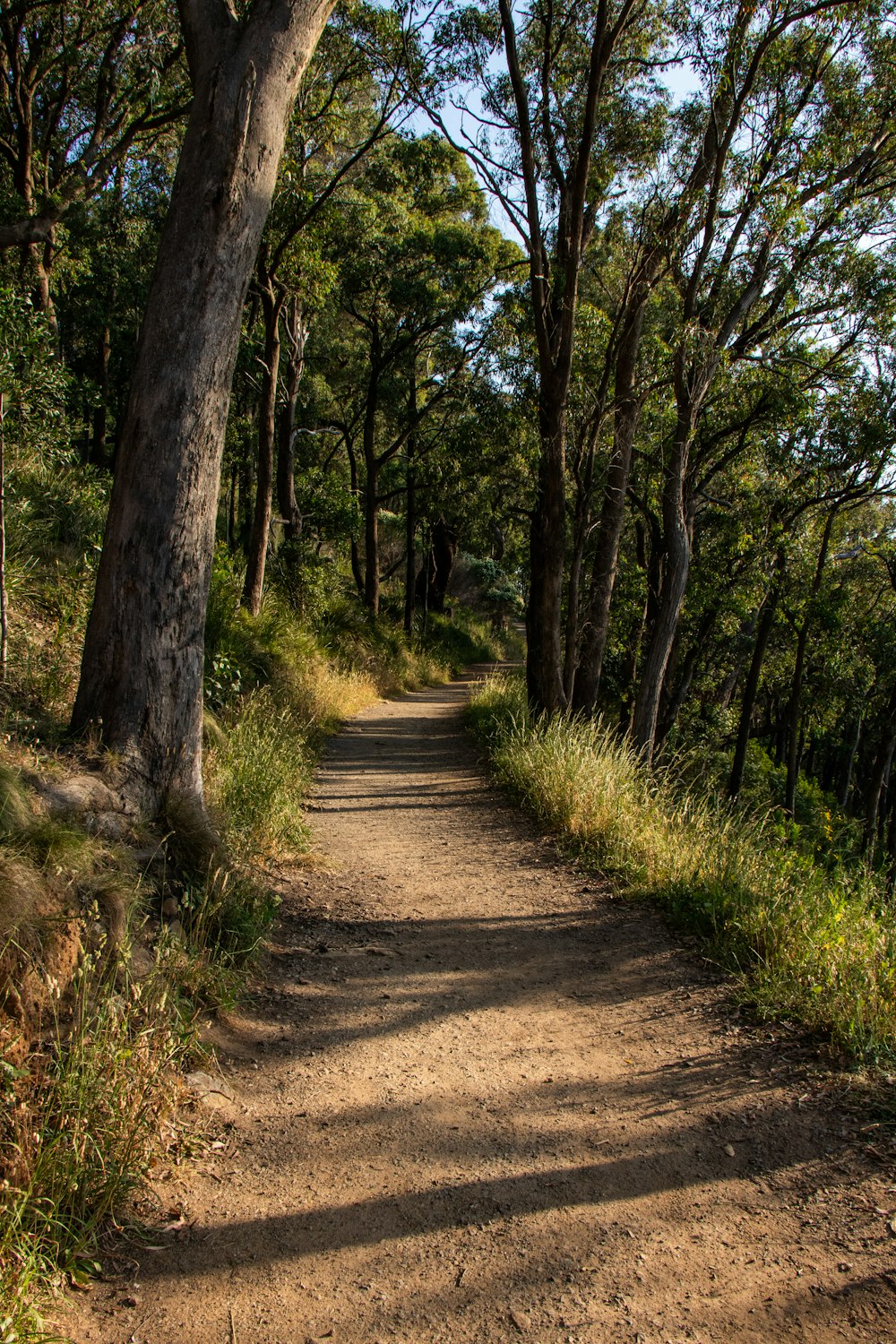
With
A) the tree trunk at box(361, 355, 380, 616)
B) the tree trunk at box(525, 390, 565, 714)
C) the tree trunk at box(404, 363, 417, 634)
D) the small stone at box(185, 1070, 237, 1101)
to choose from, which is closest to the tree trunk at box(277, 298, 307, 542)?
the tree trunk at box(361, 355, 380, 616)

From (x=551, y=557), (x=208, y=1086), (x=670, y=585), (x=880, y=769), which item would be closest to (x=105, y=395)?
(x=551, y=557)

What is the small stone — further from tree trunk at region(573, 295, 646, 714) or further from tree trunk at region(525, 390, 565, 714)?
tree trunk at region(573, 295, 646, 714)

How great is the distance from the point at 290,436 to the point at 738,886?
50.0 feet

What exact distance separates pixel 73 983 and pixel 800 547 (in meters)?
19.0

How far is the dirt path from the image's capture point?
247 centimetres

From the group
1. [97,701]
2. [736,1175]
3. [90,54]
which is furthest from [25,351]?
[90,54]

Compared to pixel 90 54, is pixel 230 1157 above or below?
below

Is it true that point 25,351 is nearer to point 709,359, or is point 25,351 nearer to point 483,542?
point 709,359

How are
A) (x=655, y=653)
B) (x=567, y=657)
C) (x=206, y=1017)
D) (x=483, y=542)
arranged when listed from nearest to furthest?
(x=206, y=1017), (x=655, y=653), (x=567, y=657), (x=483, y=542)

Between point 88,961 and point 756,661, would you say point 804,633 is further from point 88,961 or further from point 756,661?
point 88,961

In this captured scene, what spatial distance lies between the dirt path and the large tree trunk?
1.61 meters

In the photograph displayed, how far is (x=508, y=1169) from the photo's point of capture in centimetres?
311

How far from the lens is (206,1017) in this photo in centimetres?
382

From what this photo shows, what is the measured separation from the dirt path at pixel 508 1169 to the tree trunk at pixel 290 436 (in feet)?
43.7
